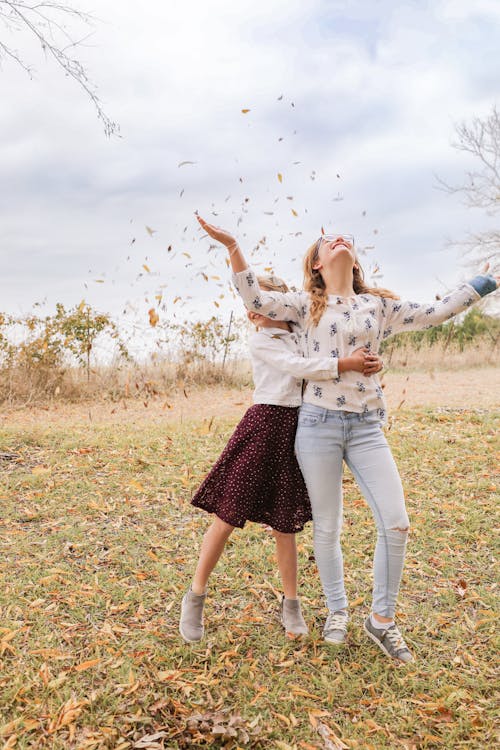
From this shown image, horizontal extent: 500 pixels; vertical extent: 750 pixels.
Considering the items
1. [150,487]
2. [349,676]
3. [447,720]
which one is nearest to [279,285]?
[349,676]

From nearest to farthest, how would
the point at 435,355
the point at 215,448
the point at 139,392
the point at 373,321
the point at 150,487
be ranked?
the point at 373,321, the point at 150,487, the point at 215,448, the point at 139,392, the point at 435,355

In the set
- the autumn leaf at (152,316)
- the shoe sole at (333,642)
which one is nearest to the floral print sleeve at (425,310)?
the shoe sole at (333,642)

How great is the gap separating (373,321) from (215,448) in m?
4.01

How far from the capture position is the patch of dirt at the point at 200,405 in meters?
9.07

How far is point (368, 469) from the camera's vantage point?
295 cm

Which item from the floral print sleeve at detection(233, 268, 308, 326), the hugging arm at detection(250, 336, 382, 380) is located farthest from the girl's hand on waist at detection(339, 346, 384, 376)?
the floral print sleeve at detection(233, 268, 308, 326)

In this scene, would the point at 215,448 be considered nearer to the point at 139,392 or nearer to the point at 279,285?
the point at 279,285

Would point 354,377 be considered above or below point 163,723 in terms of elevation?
above

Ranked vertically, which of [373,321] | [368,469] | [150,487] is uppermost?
[373,321]

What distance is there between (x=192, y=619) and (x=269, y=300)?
1.69 meters

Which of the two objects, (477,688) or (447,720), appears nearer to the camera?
(447,720)

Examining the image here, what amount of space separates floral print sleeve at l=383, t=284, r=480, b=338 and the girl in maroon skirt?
1.20 feet

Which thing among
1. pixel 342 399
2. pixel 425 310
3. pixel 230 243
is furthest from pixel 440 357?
pixel 230 243

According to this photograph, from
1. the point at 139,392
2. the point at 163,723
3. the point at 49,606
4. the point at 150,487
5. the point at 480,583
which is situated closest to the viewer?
the point at 163,723
